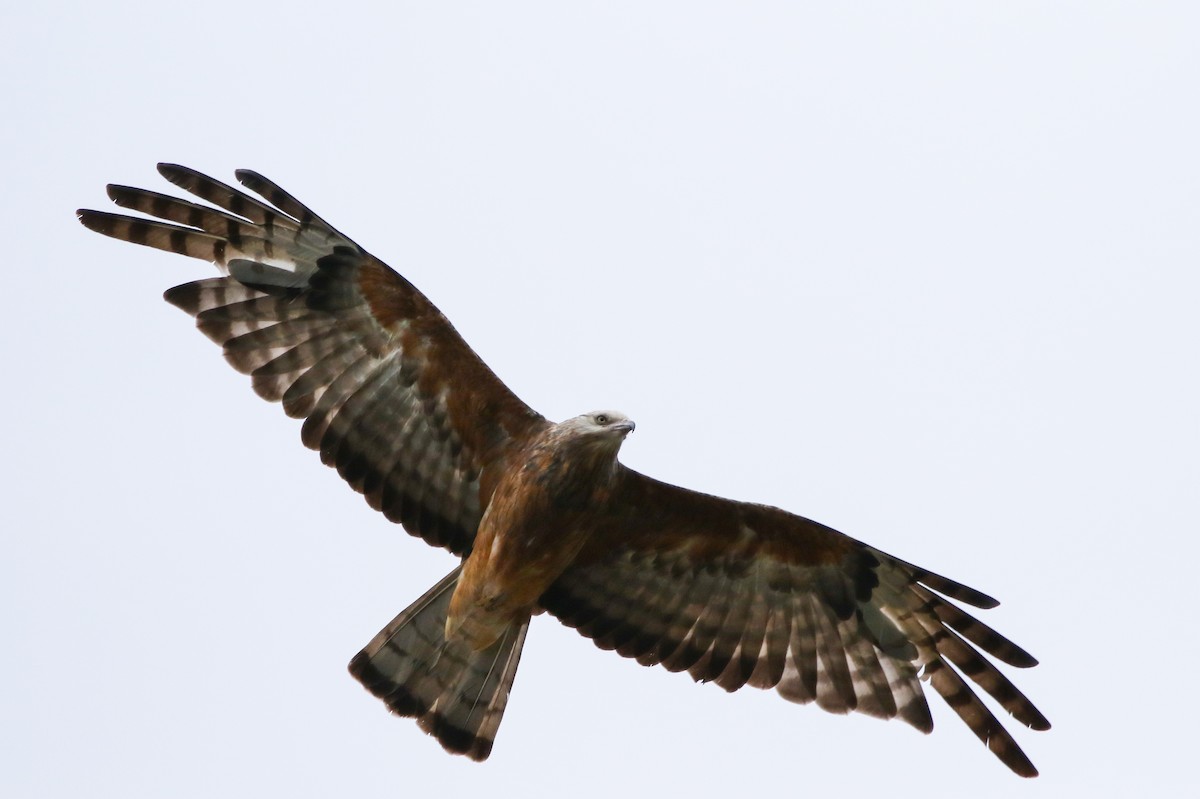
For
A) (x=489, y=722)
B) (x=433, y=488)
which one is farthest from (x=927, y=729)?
(x=433, y=488)

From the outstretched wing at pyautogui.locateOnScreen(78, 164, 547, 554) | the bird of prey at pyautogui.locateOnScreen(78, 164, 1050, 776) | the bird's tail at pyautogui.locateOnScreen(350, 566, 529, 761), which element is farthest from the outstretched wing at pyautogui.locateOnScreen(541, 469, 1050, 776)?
the outstretched wing at pyautogui.locateOnScreen(78, 164, 547, 554)

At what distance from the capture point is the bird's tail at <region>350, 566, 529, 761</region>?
39.5 feet

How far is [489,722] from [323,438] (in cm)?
225

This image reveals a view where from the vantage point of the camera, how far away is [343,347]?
1173 cm

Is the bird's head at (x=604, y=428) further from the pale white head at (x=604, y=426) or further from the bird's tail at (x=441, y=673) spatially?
the bird's tail at (x=441, y=673)

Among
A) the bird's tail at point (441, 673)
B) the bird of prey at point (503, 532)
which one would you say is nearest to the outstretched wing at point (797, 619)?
the bird of prey at point (503, 532)

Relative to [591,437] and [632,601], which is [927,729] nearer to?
[632,601]

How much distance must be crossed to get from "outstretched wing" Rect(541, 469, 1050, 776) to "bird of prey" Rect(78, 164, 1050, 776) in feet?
0.05

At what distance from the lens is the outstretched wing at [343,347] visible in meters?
11.5

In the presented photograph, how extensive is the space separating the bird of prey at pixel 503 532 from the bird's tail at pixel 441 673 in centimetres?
1

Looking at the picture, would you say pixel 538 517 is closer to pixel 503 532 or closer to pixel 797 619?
pixel 503 532

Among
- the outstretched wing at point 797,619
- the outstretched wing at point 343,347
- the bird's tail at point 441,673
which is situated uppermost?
the outstretched wing at point 343,347

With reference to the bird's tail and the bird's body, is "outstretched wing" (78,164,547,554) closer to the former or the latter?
the bird's body

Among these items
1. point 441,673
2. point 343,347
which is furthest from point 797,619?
point 343,347
